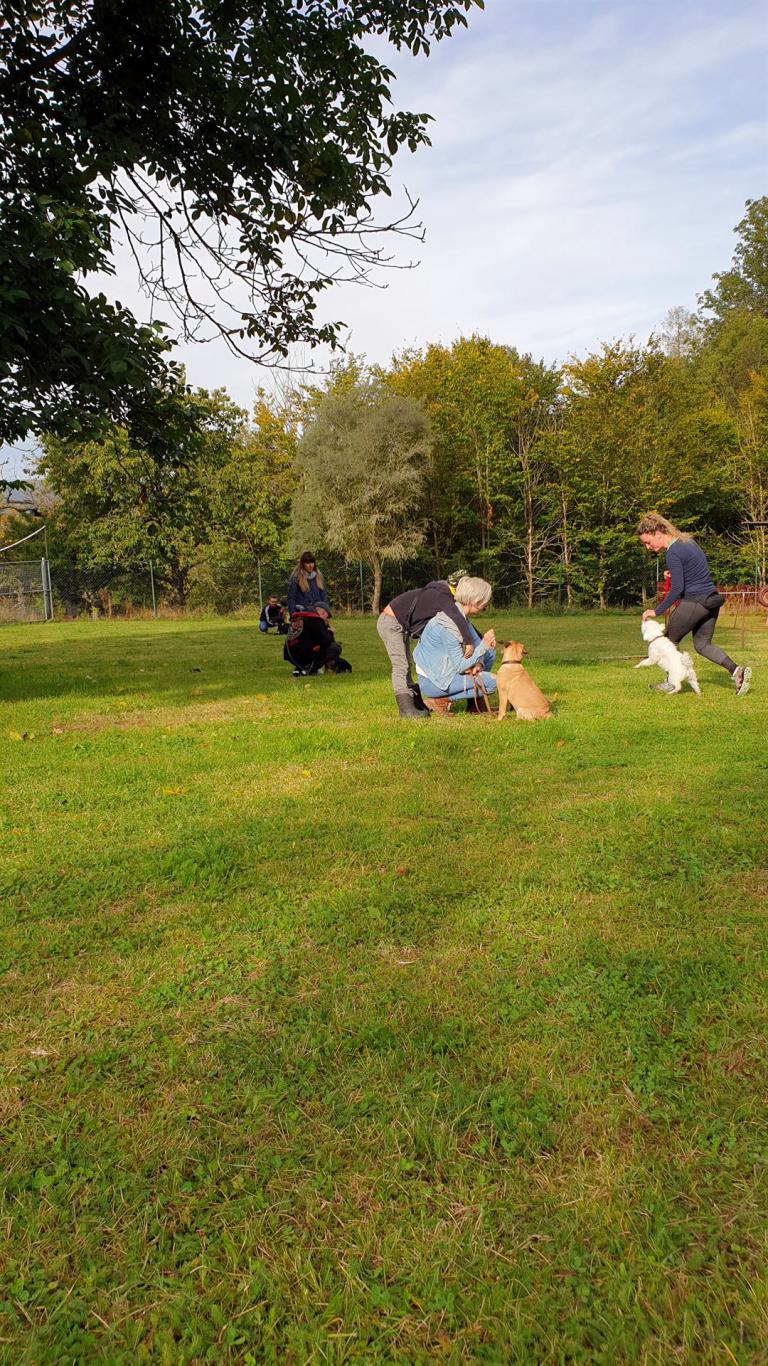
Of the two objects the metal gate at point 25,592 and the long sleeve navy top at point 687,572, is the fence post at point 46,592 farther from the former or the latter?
the long sleeve navy top at point 687,572

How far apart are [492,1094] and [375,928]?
3.78ft

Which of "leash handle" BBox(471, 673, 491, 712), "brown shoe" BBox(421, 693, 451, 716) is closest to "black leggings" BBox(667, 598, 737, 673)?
"leash handle" BBox(471, 673, 491, 712)

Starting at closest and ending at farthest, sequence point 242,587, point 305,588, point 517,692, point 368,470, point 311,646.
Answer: point 517,692 < point 305,588 < point 311,646 < point 368,470 < point 242,587

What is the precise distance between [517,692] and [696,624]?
3.03 metres

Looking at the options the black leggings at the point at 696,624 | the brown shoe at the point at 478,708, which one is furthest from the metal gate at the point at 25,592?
the black leggings at the point at 696,624

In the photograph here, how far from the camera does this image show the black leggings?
9500 millimetres

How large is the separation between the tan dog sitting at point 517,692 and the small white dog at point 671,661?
7.54ft

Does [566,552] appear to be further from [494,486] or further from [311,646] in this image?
[311,646]

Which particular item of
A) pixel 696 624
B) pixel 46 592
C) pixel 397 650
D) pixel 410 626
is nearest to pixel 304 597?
pixel 410 626

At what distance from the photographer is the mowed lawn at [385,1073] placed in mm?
1659

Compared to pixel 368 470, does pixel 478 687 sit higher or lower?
lower

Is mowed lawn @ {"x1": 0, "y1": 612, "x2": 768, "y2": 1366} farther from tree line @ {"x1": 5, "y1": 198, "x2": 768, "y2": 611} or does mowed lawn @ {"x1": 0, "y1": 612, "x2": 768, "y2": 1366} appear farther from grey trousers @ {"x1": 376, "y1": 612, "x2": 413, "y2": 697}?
tree line @ {"x1": 5, "y1": 198, "x2": 768, "y2": 611}

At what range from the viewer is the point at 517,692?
26.1ft

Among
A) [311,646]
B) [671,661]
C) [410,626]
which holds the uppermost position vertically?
[410,626]
